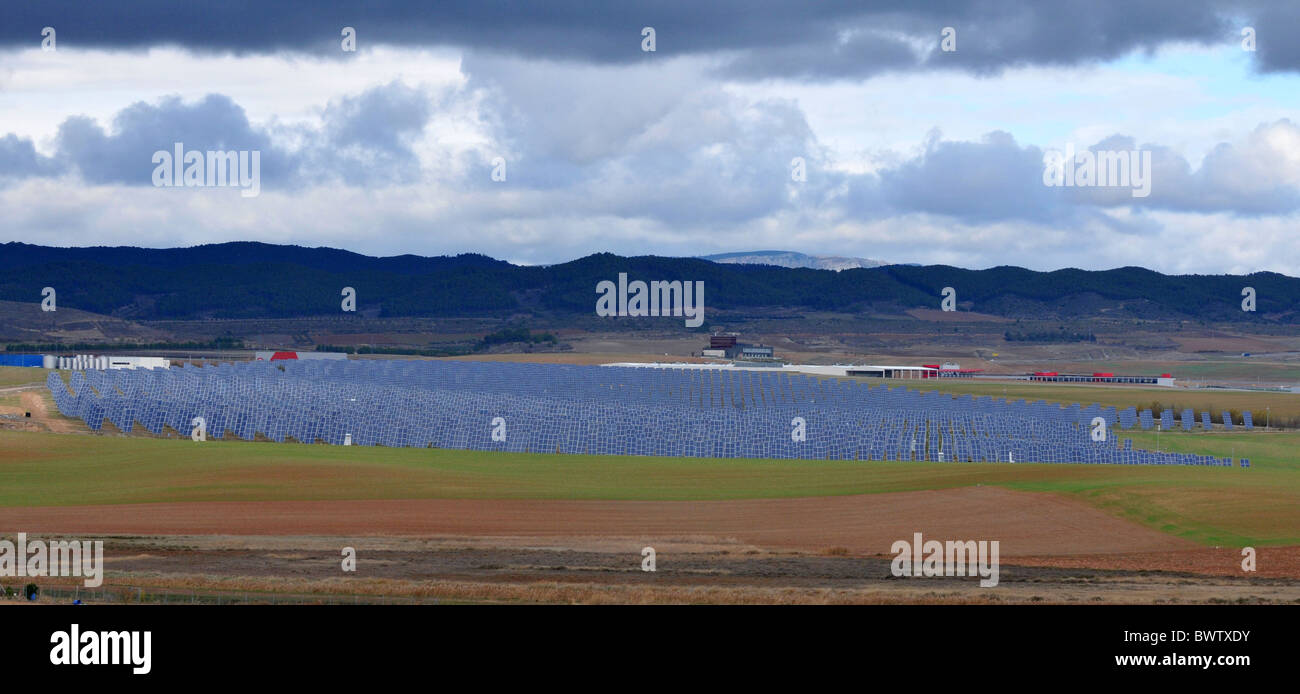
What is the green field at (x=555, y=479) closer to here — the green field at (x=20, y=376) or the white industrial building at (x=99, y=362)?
the green field at (x=20, y=376)

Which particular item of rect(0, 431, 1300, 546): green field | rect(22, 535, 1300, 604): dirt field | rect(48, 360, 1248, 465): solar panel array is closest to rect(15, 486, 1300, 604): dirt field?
rect(22, 535, 1300, 604): dirt field

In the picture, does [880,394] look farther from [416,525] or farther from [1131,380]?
[1131,380]

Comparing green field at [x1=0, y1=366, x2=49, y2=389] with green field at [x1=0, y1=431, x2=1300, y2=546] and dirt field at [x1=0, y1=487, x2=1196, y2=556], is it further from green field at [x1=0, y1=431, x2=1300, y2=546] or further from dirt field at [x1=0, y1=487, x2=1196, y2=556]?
dirt field at [x1=0, y1=487, x2=1196, y2=556]

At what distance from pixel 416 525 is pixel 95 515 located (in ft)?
30.8

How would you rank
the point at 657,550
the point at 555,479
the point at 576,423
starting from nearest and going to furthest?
the point at 657,550 → the point at 555,479 → the point at 576,423

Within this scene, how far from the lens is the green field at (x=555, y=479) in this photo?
4284cm

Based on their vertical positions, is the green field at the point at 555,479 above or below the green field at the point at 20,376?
below

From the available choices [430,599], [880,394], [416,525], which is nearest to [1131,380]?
[880,394]

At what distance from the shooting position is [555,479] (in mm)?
50625

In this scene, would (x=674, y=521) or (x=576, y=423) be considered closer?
(x=674, y=521)

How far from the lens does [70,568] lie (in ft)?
94.7

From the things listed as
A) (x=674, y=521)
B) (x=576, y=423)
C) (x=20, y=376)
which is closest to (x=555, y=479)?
(x=674, y=521)

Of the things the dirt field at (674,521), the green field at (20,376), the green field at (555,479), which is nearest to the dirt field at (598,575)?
the dirt field at (674,521)

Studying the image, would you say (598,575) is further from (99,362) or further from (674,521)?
(99,362)
